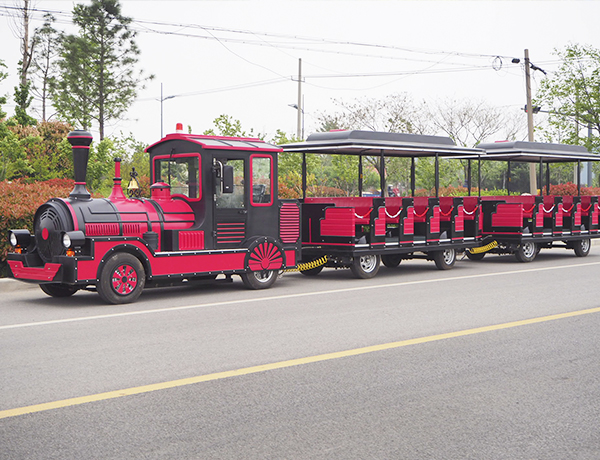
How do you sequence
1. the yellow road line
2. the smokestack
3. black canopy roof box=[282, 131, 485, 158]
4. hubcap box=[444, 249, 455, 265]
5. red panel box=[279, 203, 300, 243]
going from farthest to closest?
hubcap box=[444, 249, 455, 265] → black canopy roof box=[282, 131, 485, 158] → red panel box=[279, 203, 300, 243] → the smokestack → the yellow road line

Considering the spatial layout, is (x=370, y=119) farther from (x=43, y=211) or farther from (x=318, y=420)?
(x=318, y=420)

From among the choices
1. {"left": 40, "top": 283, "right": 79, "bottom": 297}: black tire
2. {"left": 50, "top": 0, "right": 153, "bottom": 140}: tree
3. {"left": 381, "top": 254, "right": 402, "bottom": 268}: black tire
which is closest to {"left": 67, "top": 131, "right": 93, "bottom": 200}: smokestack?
{"left": 40, "top": 283, "right": 79, "bottom": 297}: black tire

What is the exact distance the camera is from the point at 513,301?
10766 millimetres

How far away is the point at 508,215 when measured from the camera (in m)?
18.1

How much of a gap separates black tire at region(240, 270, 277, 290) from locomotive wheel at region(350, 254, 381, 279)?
2031 mm

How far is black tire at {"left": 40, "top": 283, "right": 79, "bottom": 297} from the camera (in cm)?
1125

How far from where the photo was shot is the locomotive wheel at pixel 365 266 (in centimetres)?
1409

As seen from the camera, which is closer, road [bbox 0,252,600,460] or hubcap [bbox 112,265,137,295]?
road [bbox 0,252,600,460]

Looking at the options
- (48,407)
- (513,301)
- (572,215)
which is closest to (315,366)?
(48,407)

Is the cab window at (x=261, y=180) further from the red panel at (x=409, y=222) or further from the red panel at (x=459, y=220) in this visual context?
the red panel at (x=459, y=220)

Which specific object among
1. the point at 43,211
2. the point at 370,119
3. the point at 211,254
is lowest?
the point at 211,254

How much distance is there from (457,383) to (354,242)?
802cm

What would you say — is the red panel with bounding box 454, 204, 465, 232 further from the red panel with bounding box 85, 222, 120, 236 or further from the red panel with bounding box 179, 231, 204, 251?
the red panel with bounding box 85, 222, 120, 236

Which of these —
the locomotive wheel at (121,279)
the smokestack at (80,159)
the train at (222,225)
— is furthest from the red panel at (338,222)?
the smokestack at (80,159)
